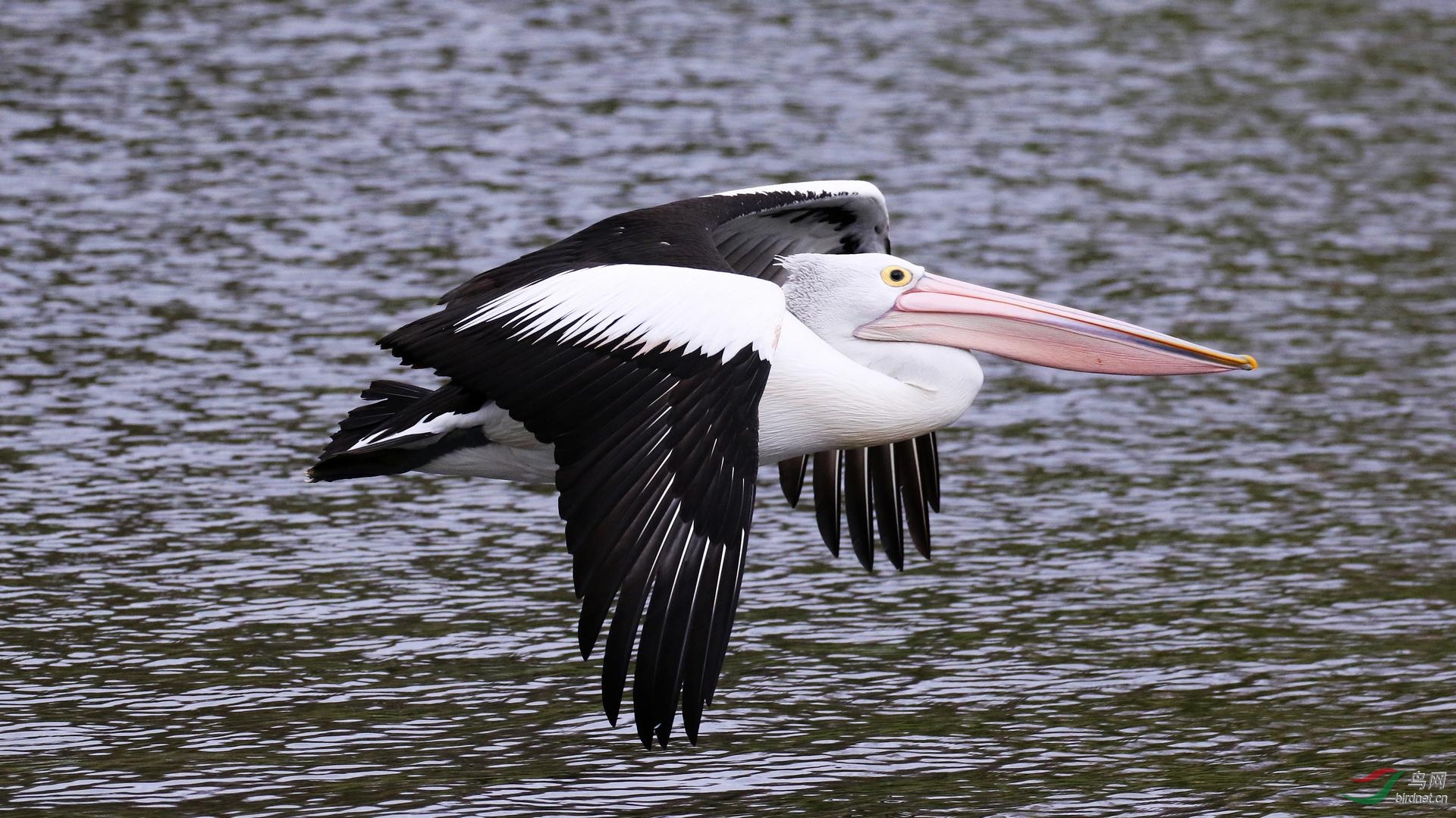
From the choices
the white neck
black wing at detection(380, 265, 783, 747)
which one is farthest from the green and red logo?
black wing at detection(380, 265, 783, 747)

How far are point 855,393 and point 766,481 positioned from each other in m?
2.79

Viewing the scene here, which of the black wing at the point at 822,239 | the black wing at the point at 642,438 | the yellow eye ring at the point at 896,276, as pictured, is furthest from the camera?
the black wing at the point at 822,239

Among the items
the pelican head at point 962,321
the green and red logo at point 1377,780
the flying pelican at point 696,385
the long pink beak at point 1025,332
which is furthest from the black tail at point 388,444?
the green and red logo at point 1377,780

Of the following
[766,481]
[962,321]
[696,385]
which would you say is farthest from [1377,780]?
[766,481]

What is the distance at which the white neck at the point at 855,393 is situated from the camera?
22.5 feet

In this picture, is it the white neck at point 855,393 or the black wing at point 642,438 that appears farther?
the white neck at point 855,393

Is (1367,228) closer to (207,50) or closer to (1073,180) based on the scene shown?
(1073,180)

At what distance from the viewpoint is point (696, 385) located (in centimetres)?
600

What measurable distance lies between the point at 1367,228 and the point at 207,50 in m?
8.26
